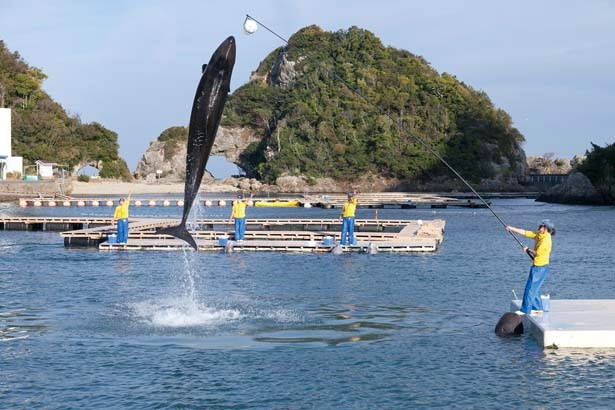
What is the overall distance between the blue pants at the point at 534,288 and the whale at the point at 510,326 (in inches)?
13.8

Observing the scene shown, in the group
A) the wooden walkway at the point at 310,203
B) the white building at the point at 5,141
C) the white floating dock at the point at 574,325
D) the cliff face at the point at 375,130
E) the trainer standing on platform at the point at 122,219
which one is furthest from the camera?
the cliff face at the point at 375,130

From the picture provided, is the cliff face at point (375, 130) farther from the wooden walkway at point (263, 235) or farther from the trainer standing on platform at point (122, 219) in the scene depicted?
the trainer standing on platform at point (122, 219)

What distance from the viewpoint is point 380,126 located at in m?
118

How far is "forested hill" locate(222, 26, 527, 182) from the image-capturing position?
382 ft

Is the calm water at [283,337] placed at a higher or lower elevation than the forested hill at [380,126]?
lower

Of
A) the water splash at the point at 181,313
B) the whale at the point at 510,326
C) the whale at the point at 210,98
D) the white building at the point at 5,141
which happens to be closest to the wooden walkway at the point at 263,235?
the water splash at the point at 181,313

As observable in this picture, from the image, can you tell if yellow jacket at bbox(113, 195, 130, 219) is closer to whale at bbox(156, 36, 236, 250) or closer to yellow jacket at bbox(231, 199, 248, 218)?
yellow jacket at bbox(231, 199, 248, 218)

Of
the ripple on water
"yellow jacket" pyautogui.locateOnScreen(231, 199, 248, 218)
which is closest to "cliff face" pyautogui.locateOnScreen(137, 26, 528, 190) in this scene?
"yellow jacket" pyautogui.locateOnScreen(231, 199, 248, 218)

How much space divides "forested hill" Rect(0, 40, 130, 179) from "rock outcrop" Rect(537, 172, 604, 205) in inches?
2205

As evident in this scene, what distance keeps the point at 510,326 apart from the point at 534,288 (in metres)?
0.82

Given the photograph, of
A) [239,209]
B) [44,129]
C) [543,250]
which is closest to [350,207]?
[239,209]

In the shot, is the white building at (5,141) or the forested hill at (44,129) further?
the forested hill at (44,129)

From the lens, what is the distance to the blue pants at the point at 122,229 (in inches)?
1194

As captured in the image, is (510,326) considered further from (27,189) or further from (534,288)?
(27,189)
